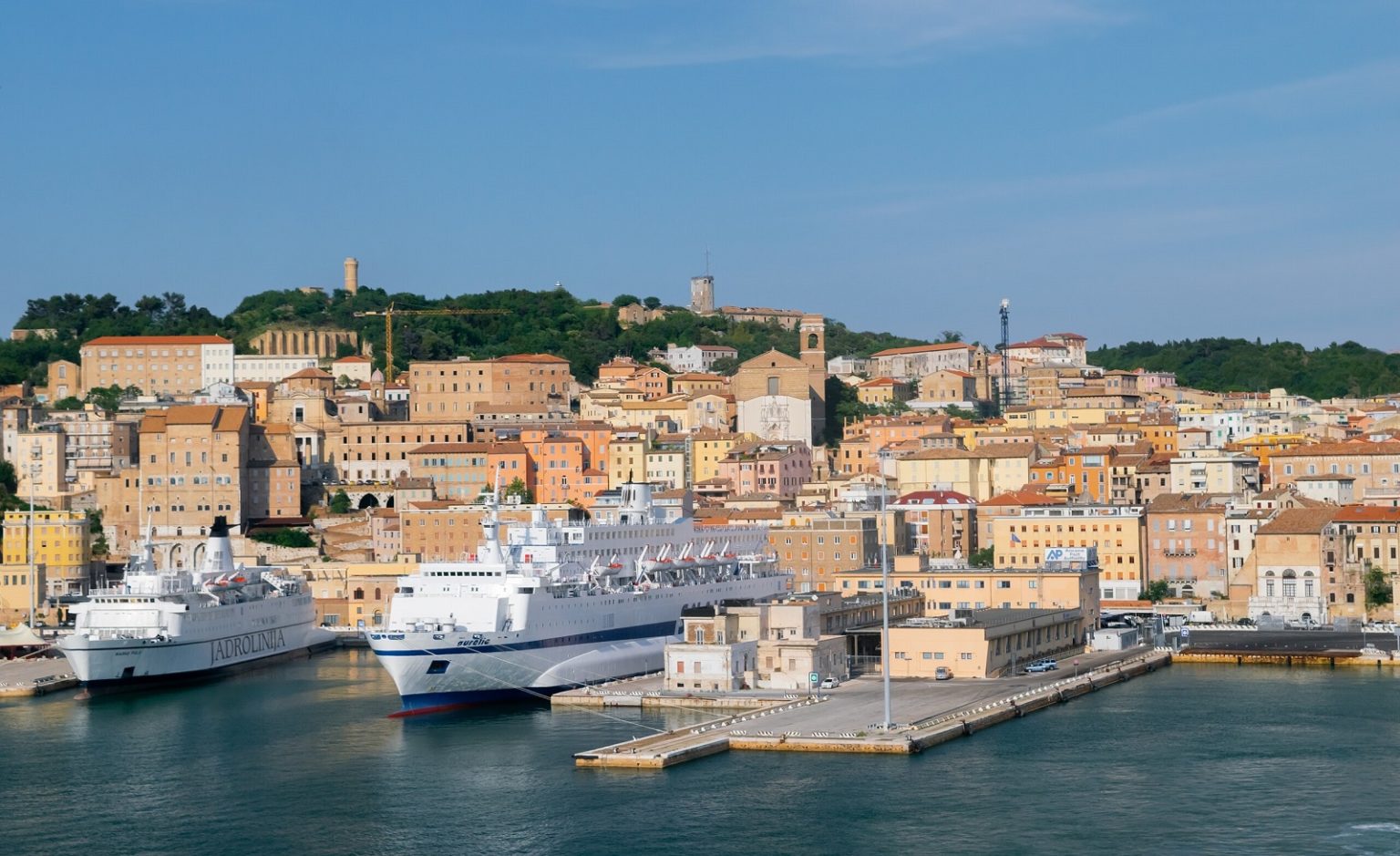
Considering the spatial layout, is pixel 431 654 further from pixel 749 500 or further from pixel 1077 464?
pixel 1077 464

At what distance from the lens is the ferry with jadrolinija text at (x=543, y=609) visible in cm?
3547

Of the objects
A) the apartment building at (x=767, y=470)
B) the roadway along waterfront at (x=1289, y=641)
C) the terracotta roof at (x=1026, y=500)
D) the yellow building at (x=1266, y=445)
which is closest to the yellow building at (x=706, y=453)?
the apartment building at (x=767, y=470)

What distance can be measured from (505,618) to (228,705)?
232 inches

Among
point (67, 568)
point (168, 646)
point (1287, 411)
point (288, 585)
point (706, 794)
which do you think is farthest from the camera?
point (1287, 411)

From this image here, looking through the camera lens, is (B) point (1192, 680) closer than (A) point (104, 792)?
No

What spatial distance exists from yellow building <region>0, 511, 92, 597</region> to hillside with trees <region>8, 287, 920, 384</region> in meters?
22.0

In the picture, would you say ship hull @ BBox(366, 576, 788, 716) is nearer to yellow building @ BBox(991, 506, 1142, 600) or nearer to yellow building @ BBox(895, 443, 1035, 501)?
yellow building @ BBox(991, 506, 1142, 600)

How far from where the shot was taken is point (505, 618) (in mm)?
36531

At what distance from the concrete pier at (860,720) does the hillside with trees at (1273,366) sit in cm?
5277

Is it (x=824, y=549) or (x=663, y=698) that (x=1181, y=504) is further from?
(x=663, y=698)

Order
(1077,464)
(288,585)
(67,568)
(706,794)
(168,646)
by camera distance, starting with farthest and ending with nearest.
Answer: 1. (1077,464)
2. (67,568)
3. (288,585)
4. (168,646)
5. (706,794)

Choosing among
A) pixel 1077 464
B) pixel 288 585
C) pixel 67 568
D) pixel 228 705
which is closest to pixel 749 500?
pixel 1077 464

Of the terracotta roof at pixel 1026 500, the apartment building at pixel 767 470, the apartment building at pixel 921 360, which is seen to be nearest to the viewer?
the terracotta roof at pixel 1026 500

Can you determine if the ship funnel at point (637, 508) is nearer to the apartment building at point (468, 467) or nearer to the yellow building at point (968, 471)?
the apartment building at point (468, 467)
